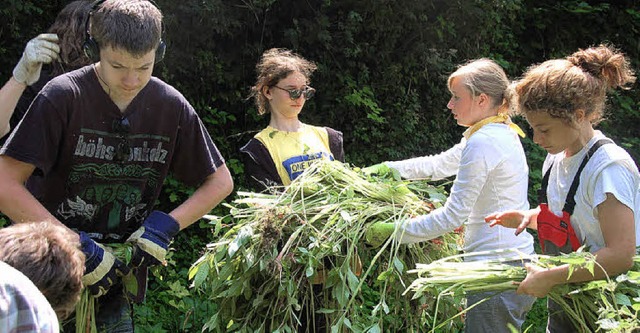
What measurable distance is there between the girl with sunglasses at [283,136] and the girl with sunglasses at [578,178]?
124 centimetres

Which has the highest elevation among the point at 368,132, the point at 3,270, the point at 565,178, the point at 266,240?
the point at 3,270

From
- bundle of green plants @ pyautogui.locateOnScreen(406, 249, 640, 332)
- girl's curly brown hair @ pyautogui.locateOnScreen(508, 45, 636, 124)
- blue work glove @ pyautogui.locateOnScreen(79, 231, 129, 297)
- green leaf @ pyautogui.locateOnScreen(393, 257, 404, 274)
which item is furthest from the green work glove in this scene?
blue work glove @ pyautogui.locateOnScreen(79, 231, 129, 297)

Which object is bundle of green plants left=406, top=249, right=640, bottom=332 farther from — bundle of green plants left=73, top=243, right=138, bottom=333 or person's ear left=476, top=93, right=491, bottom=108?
bundle of green plants left=73, top=243, right=138, bottom=333

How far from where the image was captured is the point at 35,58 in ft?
10.7

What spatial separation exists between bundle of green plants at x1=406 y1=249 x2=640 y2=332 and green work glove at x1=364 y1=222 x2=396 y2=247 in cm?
38

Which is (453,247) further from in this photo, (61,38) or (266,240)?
(61,38)

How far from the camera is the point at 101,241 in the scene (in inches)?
119

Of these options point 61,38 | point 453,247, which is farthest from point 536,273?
point 61,38

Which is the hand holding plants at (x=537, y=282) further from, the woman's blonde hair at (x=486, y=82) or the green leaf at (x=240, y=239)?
the green leaf at (x=240, y=239)

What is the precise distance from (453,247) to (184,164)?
4.02 feet

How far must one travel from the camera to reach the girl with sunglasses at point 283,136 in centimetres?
389

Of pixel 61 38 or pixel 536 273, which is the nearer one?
pixel 536 273

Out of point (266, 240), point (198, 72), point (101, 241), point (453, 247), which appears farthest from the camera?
point (198, 72)

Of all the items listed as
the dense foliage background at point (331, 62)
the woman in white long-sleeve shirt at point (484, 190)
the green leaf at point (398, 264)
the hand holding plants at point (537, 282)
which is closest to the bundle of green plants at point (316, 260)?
the green leaf at point (398, 264)
